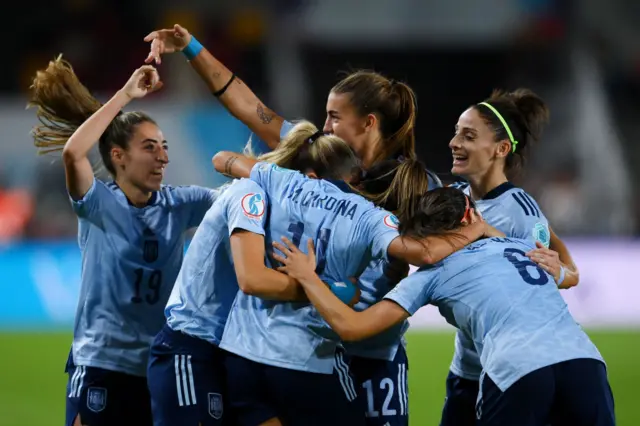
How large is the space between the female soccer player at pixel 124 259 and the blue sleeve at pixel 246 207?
1.03 meters

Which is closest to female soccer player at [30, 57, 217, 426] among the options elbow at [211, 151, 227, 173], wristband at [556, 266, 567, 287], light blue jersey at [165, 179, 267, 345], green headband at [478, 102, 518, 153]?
elbow at [211, 151, 227, 173]

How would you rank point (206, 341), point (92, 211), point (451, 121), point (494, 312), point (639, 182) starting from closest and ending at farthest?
point (494, 312)
point (206, 341)
point (92, 211)
point (639, 182)
point (451, 121)

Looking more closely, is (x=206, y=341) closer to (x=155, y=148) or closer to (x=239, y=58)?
(x=155, y=148)

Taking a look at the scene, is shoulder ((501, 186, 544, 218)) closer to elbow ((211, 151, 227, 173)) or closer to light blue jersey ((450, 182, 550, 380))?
light blue jersey ((450, 182, 550, 380))

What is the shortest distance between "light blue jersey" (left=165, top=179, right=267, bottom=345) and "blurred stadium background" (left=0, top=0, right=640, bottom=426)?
6897mm

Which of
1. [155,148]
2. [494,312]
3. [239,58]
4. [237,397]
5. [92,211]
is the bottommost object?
[237,397]

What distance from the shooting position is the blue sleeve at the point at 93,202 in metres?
5.14

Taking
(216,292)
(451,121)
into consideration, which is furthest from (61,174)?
(216,292)

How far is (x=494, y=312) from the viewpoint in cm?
418

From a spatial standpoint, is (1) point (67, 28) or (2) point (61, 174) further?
(1) point (67, 28)

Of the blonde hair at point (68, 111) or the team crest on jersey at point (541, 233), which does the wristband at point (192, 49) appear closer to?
the blonde hair at point (68, 111)

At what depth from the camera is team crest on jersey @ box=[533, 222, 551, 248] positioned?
5.00m

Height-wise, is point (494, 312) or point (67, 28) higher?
point (67, 28)

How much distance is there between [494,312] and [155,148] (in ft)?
7.35
